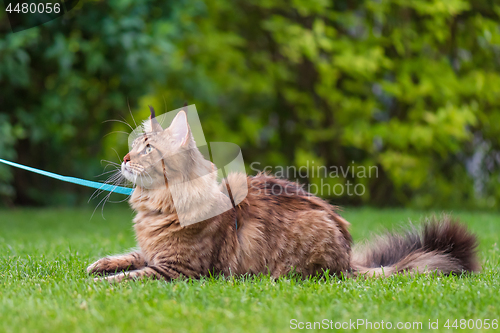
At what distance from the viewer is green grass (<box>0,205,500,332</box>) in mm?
2199

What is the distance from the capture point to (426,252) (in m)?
3.50

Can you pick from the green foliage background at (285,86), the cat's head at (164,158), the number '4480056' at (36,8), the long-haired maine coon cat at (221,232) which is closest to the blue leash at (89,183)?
the long-haired maine coon cat at (221,232)

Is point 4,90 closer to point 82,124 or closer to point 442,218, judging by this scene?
point 82,124

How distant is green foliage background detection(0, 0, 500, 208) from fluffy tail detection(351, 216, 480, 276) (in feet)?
16.3

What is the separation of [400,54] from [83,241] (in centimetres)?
682

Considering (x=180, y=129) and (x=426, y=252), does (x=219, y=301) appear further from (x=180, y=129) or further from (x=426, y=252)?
(x=426, y=252)

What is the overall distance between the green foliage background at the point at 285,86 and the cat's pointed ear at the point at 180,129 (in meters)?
4.30

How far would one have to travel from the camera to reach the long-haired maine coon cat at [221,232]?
3.10 m

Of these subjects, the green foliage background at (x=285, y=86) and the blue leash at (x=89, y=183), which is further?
the green foliage background at (x=285, y=86)

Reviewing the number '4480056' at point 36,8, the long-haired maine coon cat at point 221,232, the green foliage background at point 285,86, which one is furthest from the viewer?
the green foliage background at point 285,86

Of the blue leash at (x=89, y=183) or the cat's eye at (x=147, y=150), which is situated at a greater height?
the cat's eye at (x=147, y=150)

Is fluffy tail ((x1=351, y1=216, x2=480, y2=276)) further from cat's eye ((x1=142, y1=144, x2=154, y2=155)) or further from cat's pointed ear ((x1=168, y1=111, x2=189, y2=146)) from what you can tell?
cat's eye ((x1=142, y1=144, x2=154, y2=155))

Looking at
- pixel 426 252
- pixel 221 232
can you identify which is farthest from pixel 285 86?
pixel 221 232

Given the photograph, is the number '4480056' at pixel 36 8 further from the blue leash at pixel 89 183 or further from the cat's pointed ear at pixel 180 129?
the cat's pointed ear at pixel 180 129
